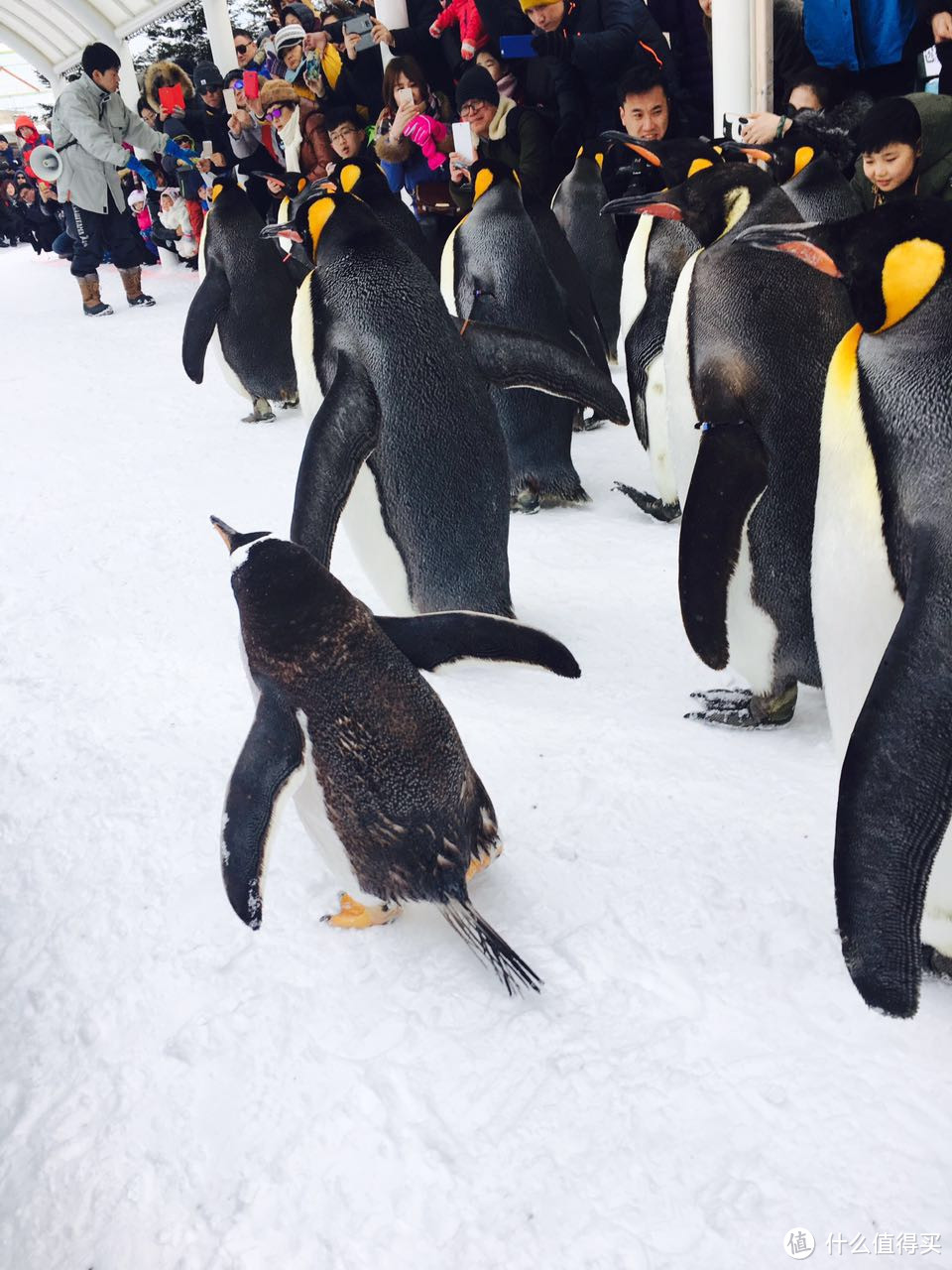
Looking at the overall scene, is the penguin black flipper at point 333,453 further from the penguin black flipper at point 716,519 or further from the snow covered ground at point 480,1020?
the penguin black flipper at point 716,519

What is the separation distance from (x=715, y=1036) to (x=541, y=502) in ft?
6.77

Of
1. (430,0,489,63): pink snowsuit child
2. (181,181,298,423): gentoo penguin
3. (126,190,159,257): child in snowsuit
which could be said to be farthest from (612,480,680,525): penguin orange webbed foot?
(126,190,159,257): child in snowsuit

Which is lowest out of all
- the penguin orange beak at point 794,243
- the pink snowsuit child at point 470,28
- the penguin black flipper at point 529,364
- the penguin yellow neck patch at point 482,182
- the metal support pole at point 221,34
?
the penguin black flipper at point 529,364

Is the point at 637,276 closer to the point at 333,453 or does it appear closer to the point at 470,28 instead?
the point at 333,453

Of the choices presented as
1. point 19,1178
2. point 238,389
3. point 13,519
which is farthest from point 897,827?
point 238,389

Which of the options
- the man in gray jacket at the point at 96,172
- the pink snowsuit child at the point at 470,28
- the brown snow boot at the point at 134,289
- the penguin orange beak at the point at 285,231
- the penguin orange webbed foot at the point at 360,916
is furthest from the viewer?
the brown snow boot at the point at 134,289

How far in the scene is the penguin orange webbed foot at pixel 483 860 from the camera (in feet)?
5.11

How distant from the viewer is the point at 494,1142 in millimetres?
1182

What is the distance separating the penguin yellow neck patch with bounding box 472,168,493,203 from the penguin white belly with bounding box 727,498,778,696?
183 centimetres

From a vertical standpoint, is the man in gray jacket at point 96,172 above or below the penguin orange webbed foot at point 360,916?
above

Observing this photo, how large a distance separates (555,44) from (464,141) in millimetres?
668

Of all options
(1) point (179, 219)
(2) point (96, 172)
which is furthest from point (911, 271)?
(1) point (179, 219)

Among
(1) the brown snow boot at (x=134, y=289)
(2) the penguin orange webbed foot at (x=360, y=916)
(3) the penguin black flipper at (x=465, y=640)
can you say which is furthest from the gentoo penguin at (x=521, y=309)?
(1) the brown snow boot at (x=134, y=289)

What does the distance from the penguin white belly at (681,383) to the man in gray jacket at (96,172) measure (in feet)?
20.0
